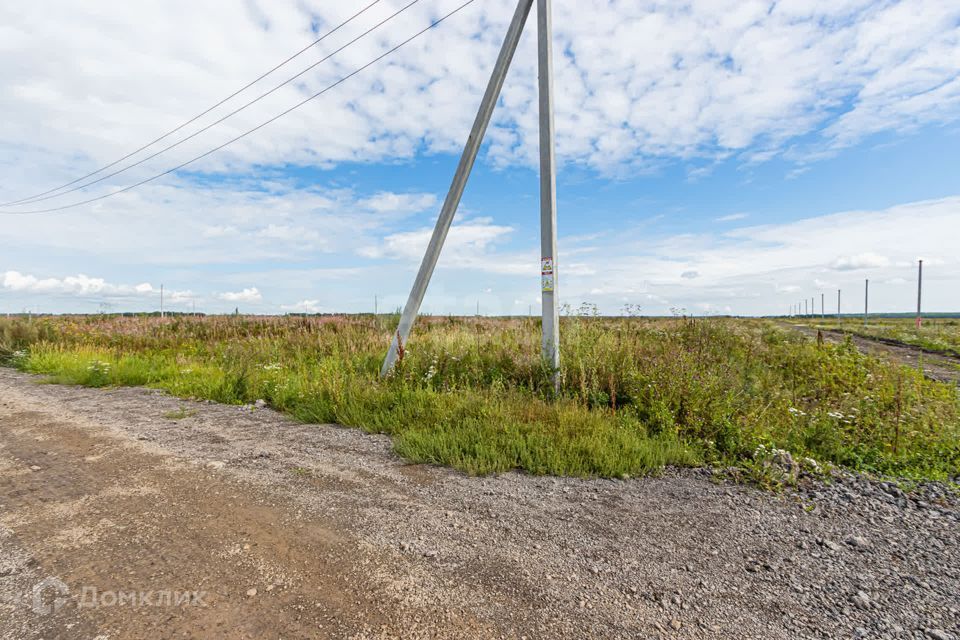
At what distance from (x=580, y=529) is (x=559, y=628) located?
3.62 feet

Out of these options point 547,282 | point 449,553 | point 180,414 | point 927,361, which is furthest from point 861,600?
point 927,361

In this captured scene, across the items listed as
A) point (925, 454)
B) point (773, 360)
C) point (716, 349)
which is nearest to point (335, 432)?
point (925, 454)

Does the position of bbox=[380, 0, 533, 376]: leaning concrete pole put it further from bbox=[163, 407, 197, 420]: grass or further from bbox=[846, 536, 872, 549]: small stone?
bbox=[846, 536, 872, 549]: small stone

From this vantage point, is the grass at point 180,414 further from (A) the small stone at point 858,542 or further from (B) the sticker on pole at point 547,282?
(A) the small stone at point 858,542

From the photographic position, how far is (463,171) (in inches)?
306

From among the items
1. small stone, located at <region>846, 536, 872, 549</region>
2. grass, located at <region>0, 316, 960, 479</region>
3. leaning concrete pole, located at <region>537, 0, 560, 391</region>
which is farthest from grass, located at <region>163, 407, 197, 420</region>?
small stone, located at <region>846, 536, 872, 549</region>

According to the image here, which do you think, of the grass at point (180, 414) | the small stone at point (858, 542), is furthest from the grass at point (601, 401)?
the small stone at point (858, 542)

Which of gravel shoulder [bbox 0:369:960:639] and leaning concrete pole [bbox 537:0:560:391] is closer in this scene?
gravel shoulder [bbox 0:369:960:639]

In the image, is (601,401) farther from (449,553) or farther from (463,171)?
(463,171)

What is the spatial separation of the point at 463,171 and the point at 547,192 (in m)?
1.63

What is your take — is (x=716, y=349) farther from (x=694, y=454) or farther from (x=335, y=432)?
(x=335, y=432)

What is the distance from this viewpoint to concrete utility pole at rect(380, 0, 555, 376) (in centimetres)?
736

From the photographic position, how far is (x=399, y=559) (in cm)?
288

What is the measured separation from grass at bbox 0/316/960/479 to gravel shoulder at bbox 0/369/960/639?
556mm
